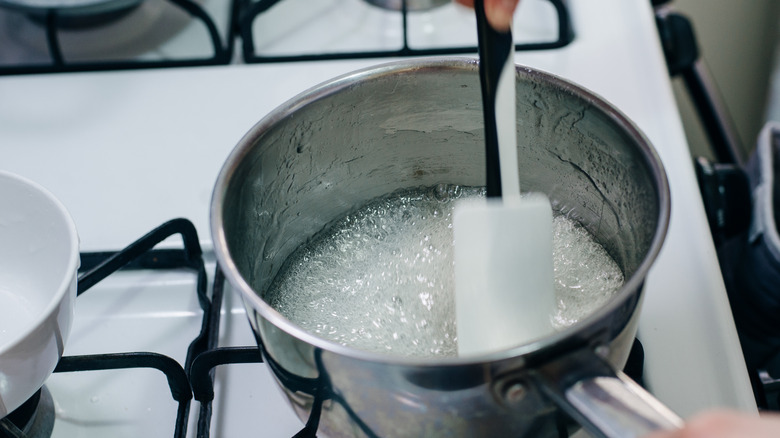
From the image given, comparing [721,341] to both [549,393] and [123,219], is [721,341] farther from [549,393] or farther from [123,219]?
[123,219]

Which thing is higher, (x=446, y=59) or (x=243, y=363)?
(x=446, y=59)

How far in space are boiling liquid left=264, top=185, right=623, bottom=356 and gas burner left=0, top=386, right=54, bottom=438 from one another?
0.42 ft

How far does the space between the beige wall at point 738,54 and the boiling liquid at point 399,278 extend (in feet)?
1.87

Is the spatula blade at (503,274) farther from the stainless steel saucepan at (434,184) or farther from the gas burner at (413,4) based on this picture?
the gas burner at (413,4)

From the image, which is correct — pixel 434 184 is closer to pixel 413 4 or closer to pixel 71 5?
pixel 413 4

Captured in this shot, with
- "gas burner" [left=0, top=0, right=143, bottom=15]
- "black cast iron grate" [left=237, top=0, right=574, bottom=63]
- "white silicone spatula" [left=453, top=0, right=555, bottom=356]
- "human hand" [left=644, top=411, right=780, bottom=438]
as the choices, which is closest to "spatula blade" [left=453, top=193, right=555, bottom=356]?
"white silicone spatula" [left=453, top=0, right=555, bottom=356]

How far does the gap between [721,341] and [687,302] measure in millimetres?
30

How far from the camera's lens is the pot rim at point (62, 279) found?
1.04 ft

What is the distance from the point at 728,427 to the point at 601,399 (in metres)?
0.04

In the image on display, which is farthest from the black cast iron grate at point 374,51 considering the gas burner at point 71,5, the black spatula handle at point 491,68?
the black spatula handle at point 491,68

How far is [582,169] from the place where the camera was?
0.41 m

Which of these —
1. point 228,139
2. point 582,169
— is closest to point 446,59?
point 582,169

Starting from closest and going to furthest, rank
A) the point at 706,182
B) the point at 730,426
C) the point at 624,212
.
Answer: the point at 730,426
the point at 624,212
the point at 706,182

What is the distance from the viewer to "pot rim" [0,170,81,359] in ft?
1.04
